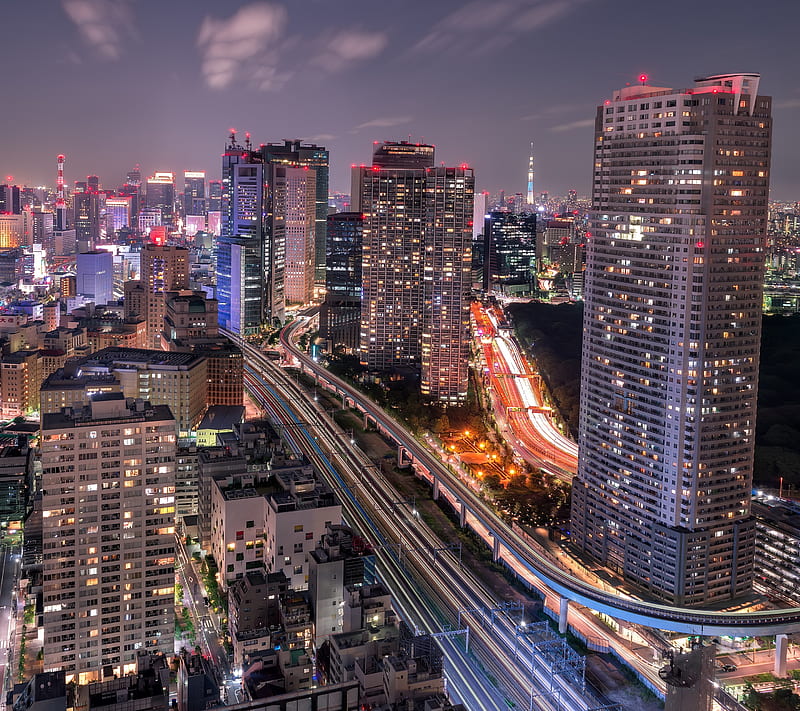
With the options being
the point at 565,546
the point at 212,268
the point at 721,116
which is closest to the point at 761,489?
the point at 565,546

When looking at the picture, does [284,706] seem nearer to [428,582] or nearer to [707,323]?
[428,582]

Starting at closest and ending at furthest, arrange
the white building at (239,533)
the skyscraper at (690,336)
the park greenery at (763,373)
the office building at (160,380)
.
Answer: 1. the skyscraper at (690,336)
2. the white building at (239,533)
3. the park greenery at (763,373)
4. the office building at (160,380)

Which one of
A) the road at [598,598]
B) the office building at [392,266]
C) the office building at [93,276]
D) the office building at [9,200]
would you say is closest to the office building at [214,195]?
the office building at [9,200]

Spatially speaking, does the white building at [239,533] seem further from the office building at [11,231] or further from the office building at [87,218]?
the office building at [87,218]

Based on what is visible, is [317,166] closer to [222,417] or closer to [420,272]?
[420,272]

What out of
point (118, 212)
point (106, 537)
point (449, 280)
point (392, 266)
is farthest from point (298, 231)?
point (106, 537)

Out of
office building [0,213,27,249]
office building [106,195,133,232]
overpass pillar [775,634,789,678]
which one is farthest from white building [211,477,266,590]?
office building [106,195,133,232]

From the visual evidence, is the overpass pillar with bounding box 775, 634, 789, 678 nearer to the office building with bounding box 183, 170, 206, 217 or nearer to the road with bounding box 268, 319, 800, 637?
the road with bounding box 268, 319, 800, 637
